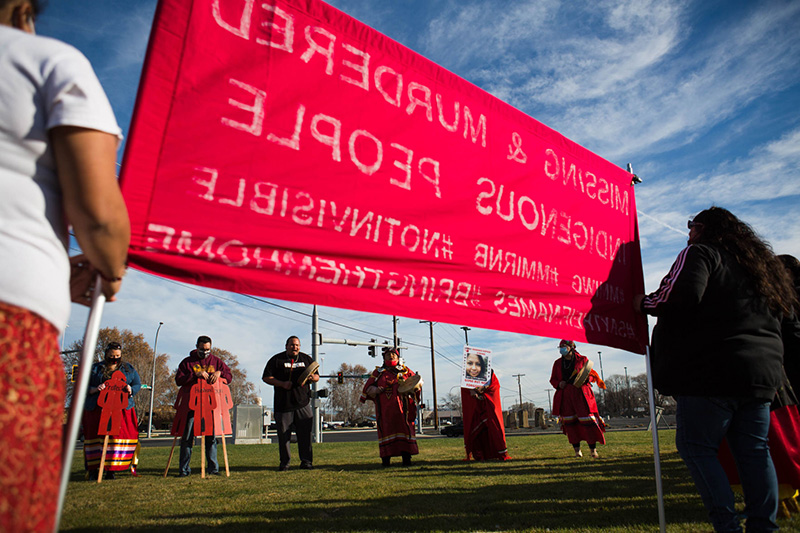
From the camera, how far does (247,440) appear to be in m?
18.8

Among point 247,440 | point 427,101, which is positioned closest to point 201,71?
point 427,101

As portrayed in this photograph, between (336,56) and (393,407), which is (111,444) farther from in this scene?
(336,56)

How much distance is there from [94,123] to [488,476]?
6.08m

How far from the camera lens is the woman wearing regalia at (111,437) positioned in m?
7.00

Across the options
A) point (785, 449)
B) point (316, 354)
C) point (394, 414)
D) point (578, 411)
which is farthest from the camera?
point (316, 354)

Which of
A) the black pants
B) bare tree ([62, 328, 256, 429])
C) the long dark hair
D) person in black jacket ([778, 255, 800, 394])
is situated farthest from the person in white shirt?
bare tree ([62, 328, 256, 429])

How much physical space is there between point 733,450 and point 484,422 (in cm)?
658

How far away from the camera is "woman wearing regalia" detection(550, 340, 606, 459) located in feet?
28.7

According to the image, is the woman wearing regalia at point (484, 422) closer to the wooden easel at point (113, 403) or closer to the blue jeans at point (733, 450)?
the wooden easel at point (113, 403)

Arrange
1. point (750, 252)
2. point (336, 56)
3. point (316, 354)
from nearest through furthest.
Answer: point (336, 56) → point (750, 252) → point (316, 354)

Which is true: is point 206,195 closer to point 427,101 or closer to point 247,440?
point 427,101

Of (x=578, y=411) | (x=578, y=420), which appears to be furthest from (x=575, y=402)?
(x=578, y=420)

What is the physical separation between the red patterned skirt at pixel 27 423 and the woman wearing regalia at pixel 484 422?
8.39 m

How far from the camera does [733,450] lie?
2.71 m
